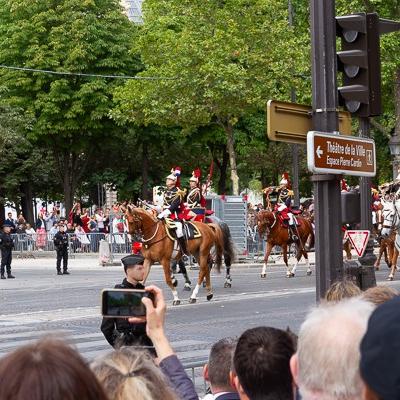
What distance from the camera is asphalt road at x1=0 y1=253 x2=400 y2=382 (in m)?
16.1

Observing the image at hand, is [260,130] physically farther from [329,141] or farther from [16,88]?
[329,141]

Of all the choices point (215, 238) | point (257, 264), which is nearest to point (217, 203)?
point (257, 264)

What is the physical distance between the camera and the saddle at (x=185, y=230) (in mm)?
22594

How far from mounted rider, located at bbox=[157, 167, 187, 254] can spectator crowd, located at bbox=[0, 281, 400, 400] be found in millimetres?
17961

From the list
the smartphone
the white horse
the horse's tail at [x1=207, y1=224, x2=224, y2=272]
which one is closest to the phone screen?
the smartphone

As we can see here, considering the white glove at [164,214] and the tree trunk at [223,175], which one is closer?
the white glove at [164,214]

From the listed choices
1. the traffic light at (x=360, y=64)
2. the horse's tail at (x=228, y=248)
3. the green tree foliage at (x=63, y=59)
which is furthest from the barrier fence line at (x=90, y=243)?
the traffic light at (x=360, y=64)

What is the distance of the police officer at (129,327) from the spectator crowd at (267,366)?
367cm

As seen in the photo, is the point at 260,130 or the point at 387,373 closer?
the point at 387,373

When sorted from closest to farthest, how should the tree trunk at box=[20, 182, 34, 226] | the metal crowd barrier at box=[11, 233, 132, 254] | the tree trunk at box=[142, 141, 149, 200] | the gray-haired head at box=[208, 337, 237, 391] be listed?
the gray-haired head at box=[208, 337, 237, 391] < the metal crowd barrier at box=[11, 233, 132, 254] < the tree trunk at box=[142, 141, 149, 200] < the tree trunk at box=[20, 182, 34, 226]

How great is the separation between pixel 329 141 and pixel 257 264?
95.8ft

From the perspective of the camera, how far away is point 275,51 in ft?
142

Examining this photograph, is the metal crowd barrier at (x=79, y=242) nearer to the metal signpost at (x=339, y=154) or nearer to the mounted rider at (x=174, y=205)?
the mounted rider at (x=174, y=205)

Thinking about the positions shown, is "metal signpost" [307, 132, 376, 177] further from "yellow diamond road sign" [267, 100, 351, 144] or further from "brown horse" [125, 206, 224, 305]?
"brown horse" [125, 206, 224, 305]
